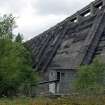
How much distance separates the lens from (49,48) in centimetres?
4578

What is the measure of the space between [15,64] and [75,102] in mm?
13688

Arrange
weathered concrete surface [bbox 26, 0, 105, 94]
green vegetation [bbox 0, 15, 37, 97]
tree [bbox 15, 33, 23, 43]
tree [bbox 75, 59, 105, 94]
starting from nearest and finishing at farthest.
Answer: tree [bbox 75, 59, 105, 94]
green vegetation [bbox 0, 15, 37, 97]
tree [bbox 15, 33, 23, 43]
weathered concrete surface [bbox 26, 0, 105, 94]

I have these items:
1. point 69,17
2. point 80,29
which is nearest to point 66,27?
point 69,17

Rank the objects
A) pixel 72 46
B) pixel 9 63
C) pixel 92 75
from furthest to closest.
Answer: pixel 72 46
pixel 9 63
pixel 92 75

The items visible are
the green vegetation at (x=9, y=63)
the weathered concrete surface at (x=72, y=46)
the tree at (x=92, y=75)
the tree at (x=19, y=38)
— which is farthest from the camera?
the weathered concrete surface at (x=72, y=46)

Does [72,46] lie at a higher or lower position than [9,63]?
higher

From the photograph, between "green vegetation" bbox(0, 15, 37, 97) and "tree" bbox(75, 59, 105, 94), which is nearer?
"tree" bbox(75, 59, 105, 94)

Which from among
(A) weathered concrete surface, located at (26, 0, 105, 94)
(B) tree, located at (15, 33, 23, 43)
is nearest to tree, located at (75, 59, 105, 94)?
(A) weathered concrete surface, located at (26, 0, 105, 94)

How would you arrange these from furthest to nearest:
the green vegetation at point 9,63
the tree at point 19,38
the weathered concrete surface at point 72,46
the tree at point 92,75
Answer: the weathered concrete surface at point 72,46 < the tree at point 19,38 < the green vegetation at point 9,63 < the tree at point 92,75

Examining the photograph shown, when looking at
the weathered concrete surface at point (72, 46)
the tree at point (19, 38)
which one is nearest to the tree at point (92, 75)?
the weathered concrete surface at point (72, 46)

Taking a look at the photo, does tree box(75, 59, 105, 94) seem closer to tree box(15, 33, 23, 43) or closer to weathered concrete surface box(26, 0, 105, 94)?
weathered concrete surface box(26, 0, 105, 94)

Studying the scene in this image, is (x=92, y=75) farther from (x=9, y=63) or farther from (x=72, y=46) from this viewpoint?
(x=72, y=46)

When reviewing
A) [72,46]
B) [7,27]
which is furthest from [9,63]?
[72,46]

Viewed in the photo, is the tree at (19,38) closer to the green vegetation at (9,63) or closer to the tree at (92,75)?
the green vegetation at (9,63)
